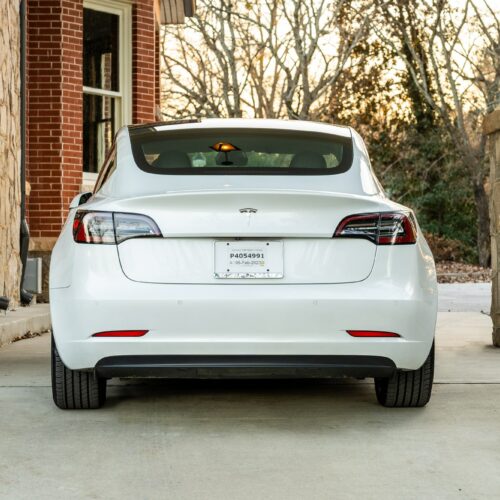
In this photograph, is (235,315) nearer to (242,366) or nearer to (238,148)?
(242,366)

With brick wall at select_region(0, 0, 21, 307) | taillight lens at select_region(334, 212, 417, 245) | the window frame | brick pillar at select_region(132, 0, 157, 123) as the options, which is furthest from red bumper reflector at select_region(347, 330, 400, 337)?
brick pillar at select_region(132, 0, 157, 123)

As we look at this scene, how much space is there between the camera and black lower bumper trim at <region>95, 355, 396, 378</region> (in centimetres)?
543

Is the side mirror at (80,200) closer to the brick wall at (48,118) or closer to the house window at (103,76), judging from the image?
the brick wall at (48,118)

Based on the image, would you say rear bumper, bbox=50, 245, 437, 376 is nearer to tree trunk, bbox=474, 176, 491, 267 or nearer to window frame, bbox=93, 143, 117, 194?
window frame, bbox=93, 143, 117, 194

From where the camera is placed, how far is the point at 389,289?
551 centimetres

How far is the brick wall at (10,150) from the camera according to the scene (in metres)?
11.3

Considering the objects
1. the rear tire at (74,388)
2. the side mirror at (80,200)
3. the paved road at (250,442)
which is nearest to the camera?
the paved road at (250,442)

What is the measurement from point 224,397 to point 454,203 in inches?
1051

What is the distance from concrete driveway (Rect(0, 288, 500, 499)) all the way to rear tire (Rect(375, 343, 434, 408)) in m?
0.08

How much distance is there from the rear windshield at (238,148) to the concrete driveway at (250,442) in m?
1.36

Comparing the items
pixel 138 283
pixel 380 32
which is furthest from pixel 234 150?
pixel 380 32

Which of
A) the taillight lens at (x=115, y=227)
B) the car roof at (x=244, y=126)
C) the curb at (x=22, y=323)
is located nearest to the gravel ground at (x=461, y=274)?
the curb at (x=22, y=323)

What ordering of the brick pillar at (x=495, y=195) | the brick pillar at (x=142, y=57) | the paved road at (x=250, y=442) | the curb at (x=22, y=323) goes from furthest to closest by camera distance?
1. the brick pillar at (x=142, y=57)
2. the curb at (x=22, y=323)
3. the brick pillar at (x=495, y=195)
4. the paved road at (x=250, y=442)

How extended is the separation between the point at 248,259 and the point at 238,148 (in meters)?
1.08
